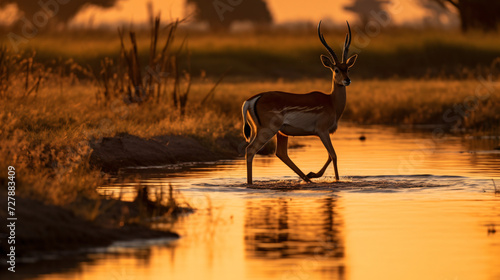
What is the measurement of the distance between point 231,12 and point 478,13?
106 feet

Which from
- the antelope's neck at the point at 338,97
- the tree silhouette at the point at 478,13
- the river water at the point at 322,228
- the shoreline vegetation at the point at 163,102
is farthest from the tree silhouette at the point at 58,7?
the antelope's neck at the point at 338,97

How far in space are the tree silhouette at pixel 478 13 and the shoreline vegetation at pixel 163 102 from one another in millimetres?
2073

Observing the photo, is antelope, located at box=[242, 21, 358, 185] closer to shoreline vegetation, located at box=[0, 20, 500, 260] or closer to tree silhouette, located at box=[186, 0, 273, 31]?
shoreline vegetation, located at box=[0, 20, 500, 260]

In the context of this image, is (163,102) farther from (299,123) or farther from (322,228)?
(322,228)

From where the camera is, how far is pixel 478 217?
14.7 meters

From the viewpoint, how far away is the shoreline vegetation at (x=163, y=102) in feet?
47.3

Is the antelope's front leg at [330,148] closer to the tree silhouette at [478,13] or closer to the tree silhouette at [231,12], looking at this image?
the tree silhouette at [478,13]

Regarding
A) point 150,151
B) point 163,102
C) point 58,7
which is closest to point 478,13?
Answer: point 58,7

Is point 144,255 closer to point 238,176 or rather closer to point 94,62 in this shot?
point 238,176

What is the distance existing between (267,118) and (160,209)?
4276mm

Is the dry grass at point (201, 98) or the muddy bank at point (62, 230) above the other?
the dry grass at point (201, 98)

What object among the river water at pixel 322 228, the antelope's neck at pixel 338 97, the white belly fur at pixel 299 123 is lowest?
the river water at pixel 322 228

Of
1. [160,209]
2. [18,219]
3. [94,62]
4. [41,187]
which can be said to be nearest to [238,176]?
[160,209]

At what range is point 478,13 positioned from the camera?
2613 inches
